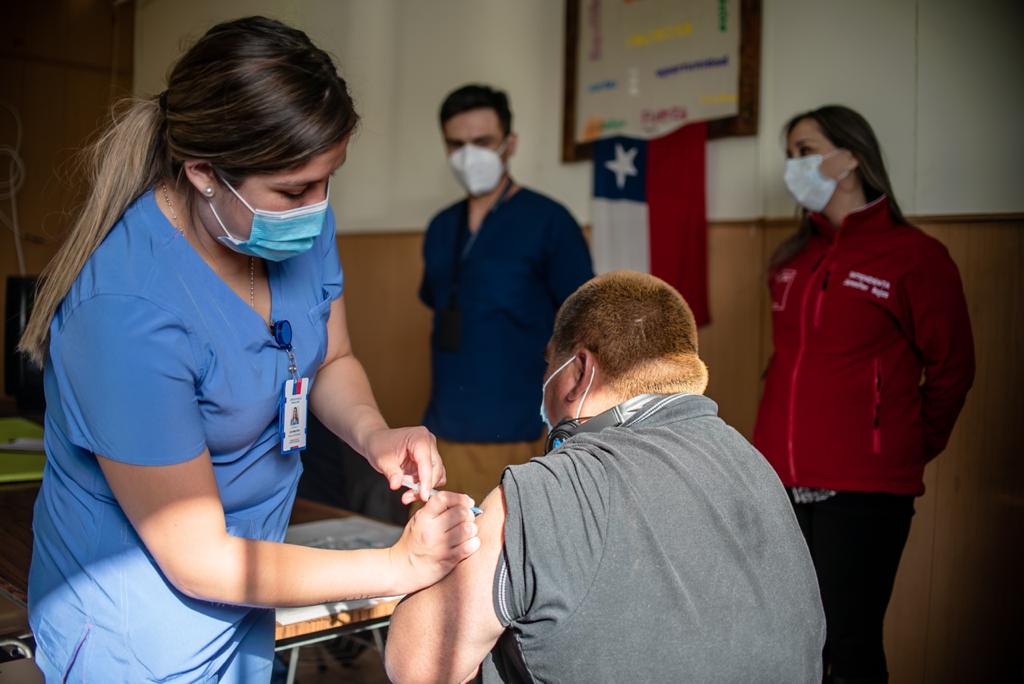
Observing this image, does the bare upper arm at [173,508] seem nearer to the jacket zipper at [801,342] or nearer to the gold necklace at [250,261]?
the gold necklace at [250,261]

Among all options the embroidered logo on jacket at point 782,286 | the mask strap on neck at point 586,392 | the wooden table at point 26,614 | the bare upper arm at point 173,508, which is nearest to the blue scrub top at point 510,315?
the embroidered logo on jacket at point 782,286

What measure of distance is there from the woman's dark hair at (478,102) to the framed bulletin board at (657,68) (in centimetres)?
68

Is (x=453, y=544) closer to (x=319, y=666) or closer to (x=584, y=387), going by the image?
(x=584, y=387)

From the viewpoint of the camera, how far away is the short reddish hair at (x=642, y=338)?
1.25 m

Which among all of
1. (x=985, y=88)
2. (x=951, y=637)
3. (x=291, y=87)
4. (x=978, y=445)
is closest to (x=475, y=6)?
(x=985, y=88)

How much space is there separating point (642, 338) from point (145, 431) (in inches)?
24.9

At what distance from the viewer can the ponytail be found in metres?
1.05

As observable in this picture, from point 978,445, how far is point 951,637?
56cm

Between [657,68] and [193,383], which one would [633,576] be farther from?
[657,68]

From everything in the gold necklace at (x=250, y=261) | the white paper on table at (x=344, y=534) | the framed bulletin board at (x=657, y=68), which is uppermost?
the framed bulletin board at (x=657, y=68)

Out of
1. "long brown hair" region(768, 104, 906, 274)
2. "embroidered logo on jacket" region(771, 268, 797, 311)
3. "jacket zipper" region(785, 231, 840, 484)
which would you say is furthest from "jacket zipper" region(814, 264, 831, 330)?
"long brown hair" region(768, 104, 906, 274)

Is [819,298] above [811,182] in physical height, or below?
Answer: below

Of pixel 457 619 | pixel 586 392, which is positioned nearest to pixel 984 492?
pixel 586 392

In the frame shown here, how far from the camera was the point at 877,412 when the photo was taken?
2305mm
